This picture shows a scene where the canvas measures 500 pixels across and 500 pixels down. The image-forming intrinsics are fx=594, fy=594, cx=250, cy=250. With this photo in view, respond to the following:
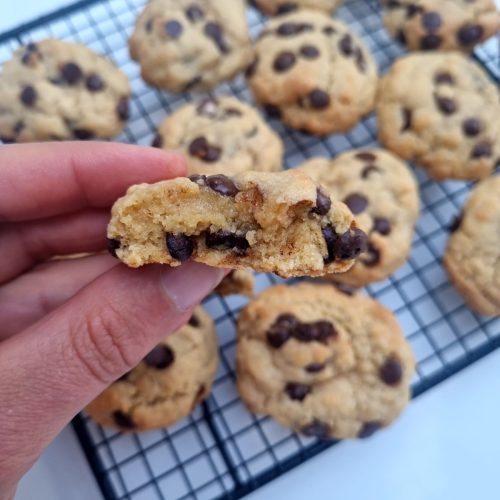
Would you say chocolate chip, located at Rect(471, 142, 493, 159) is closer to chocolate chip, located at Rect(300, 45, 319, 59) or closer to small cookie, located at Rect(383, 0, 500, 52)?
small cookie, located at Rect(383, 0, 500, 52)

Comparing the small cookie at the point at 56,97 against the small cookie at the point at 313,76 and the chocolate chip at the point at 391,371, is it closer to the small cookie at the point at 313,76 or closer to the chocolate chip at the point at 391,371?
the small cookie at the point at 313,76

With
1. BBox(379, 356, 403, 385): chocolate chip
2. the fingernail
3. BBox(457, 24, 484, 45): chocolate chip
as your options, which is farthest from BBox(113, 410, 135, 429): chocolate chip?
BBox(457, 24, 484, 45): chocolate chip

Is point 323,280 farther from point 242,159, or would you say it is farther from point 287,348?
point 242,159

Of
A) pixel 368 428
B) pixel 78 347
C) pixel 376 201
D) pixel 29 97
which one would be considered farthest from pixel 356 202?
pixel 29 97

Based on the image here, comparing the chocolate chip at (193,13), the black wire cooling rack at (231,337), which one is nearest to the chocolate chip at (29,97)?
the black wire cooling rack at (231,337)

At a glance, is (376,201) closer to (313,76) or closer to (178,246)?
(313,76)
